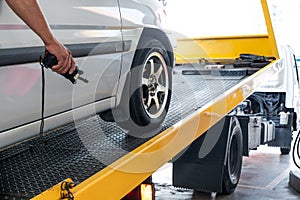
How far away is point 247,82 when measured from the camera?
4.47 metres

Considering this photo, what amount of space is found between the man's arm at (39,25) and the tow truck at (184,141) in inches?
21.6

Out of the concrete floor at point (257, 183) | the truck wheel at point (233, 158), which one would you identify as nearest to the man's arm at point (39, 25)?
the truck wheel at point (233, 158)

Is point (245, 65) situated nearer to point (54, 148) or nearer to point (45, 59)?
point (54, 148)

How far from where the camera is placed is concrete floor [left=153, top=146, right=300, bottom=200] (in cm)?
534

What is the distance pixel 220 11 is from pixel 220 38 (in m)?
3.48

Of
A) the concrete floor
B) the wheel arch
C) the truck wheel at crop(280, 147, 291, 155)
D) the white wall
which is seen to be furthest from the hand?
the white wall

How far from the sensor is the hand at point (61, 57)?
2.01 m

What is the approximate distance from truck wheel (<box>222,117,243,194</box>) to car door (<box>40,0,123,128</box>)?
2422mm

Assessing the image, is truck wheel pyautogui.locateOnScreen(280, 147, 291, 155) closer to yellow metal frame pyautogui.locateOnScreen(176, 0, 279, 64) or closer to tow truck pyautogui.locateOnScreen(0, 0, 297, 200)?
tow truck pyautogui.locateOnScreen(0, 0, 297, 200)

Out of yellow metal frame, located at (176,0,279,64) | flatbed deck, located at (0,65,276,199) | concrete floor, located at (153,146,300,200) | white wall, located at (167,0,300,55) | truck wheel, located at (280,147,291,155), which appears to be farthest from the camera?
white wall, located at (167,0,300,55)

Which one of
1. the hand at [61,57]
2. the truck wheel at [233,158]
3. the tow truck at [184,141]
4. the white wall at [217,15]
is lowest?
the truck wheel at [233,158]

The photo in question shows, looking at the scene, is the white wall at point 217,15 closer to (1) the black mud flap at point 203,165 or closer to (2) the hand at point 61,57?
(1) the black mud flap at point 203,165

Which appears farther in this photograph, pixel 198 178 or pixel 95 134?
pixel 198 178

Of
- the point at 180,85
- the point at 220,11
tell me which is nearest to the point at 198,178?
the point at 180,85
